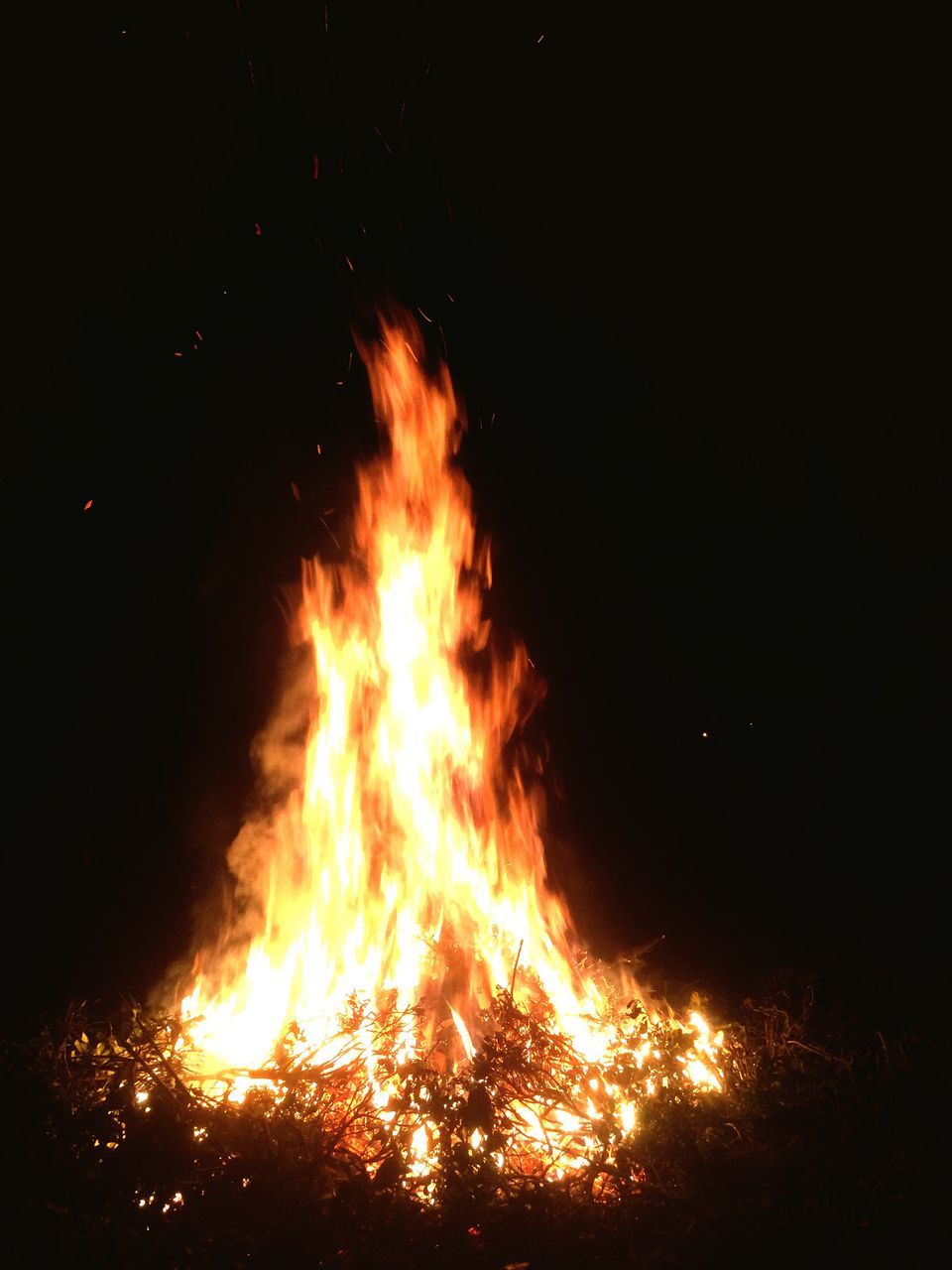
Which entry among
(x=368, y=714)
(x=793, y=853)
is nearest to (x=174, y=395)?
(x=368, y=714)

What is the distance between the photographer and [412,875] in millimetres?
4867

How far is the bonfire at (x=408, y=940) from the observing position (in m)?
3.20

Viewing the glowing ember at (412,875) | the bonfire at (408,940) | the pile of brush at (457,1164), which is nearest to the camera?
the pile of brush at (457,1164)

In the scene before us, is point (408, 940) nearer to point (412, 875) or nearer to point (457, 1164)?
point (412, 875)

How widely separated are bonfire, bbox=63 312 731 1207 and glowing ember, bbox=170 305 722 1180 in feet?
0.05

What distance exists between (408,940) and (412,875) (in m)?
0.44

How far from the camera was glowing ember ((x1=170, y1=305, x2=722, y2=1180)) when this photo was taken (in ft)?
11.6

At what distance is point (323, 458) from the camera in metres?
6.38

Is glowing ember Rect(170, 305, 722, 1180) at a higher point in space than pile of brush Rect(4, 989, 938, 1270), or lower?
higher

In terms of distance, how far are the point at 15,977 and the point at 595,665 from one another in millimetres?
5318

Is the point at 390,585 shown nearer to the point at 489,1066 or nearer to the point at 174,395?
the point at 174,395

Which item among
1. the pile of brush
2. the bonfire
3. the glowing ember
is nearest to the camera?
the pile of brush

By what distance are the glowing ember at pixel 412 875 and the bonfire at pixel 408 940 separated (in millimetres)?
17

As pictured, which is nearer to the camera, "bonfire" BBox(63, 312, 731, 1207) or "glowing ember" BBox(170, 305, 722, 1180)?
"bonfire" BBox(63, 312, 731, 1207)
